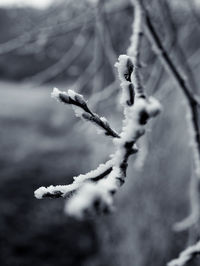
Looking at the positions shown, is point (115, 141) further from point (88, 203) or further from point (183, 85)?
point (183, 85)

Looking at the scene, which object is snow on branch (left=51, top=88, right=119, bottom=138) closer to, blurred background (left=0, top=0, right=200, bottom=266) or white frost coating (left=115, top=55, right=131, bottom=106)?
white frost coating (left=115, top=55, right=131, bottom=106)

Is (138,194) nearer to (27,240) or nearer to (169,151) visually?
(169,151)

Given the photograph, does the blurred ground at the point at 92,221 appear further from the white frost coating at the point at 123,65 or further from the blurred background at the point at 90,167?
the white frost coating at the point at 123,65

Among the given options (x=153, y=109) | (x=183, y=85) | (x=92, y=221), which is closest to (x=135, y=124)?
(x=153, y=109)

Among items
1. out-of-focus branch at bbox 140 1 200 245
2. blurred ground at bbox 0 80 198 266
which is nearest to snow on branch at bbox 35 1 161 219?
out-of-focus branch at bbox 140 1 200 245

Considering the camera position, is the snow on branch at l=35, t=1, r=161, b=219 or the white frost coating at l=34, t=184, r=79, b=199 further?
the white frost coating at l=34, t=184, r=79, b=199

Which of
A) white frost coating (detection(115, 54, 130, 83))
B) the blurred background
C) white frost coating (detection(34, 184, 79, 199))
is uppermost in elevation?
the blurred background

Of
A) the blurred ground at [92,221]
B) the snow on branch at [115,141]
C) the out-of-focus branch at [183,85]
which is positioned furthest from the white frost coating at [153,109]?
the blurred ground at [92,221]
